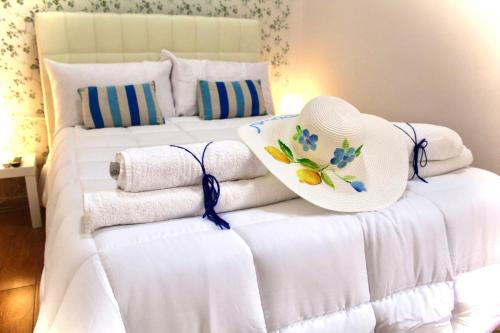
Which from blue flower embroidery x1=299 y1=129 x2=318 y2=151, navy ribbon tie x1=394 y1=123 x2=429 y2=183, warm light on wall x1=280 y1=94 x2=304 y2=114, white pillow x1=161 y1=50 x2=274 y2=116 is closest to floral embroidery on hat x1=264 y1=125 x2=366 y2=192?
blue flower embroidery x1=299 y1=129 x2=318 y2=151

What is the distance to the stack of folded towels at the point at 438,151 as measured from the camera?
4.48ft

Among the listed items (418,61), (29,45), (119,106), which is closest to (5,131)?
(29,45)

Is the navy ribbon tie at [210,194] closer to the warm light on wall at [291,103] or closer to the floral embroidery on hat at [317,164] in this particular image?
the floral embroidery on hat at [317,164]

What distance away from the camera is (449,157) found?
1.41 metres

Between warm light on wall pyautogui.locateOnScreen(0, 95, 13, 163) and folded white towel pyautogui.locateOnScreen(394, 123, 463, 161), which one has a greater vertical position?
folded white towel pyautogui.locateOnScreen(394, 123, 463, 161)

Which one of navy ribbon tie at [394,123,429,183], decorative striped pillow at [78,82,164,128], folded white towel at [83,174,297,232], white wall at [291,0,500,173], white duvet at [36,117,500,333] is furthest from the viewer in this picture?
decorative striped pillow at [78,82,164,128]

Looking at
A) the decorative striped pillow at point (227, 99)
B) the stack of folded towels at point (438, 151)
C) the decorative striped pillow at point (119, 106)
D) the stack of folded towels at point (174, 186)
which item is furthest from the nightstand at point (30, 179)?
the stack of folded towels at point (438, 151)

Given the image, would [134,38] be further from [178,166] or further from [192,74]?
[178,166]

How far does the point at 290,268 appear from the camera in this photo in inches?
37.8

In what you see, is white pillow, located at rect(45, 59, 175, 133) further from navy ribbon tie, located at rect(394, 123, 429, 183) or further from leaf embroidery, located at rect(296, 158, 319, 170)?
navy ribbon tie, located at rect(394, 123, 429, 183)

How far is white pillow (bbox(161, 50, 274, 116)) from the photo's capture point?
258cm

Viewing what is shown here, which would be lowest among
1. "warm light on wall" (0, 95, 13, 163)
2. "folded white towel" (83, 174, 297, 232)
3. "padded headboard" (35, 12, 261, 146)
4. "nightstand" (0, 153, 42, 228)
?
"nightstand" (0, 153, 42, 228)

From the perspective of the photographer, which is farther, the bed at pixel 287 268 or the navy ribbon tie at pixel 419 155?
the navy ribbon tie at pixel 419 155

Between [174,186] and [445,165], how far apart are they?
37.3 inches
